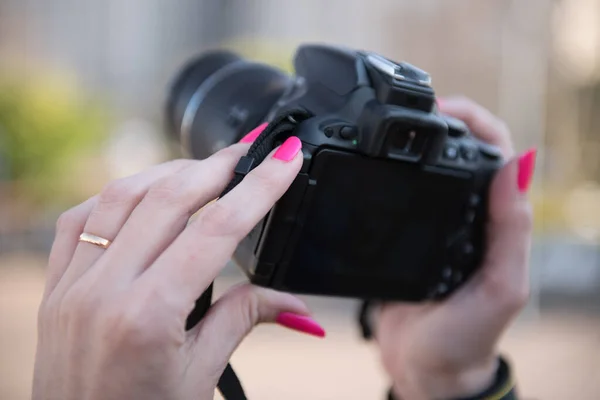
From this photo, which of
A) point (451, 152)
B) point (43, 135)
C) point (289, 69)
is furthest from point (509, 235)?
point (43, 135)

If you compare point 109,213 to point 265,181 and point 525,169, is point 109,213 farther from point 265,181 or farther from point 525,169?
point 525,169

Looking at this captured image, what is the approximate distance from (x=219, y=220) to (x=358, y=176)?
182 millimetres

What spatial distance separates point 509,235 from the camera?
0.68m

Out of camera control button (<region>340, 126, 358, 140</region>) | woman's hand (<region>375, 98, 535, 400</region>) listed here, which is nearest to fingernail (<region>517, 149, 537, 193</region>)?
woman's hand (<region>375, 98, 535, 400</region>)

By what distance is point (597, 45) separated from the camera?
3.60 meters

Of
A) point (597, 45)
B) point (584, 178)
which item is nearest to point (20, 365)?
point (584, 178)

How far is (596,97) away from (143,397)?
154 inches

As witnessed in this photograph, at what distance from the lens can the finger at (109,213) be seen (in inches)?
16.8

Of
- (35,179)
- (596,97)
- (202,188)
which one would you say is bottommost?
(35,179)

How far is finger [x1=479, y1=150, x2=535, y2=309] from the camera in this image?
2.18 ft

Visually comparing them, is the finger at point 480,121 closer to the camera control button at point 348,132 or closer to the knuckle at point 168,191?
the camera control button at point 348,132

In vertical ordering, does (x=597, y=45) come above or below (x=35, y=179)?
above

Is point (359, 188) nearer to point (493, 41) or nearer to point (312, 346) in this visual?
point (312, 346)

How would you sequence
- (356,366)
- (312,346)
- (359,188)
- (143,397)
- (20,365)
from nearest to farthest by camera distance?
1. (143,397)
2. (359,188)
3. (20,365)
4. (356,366)
5. (312,346)
